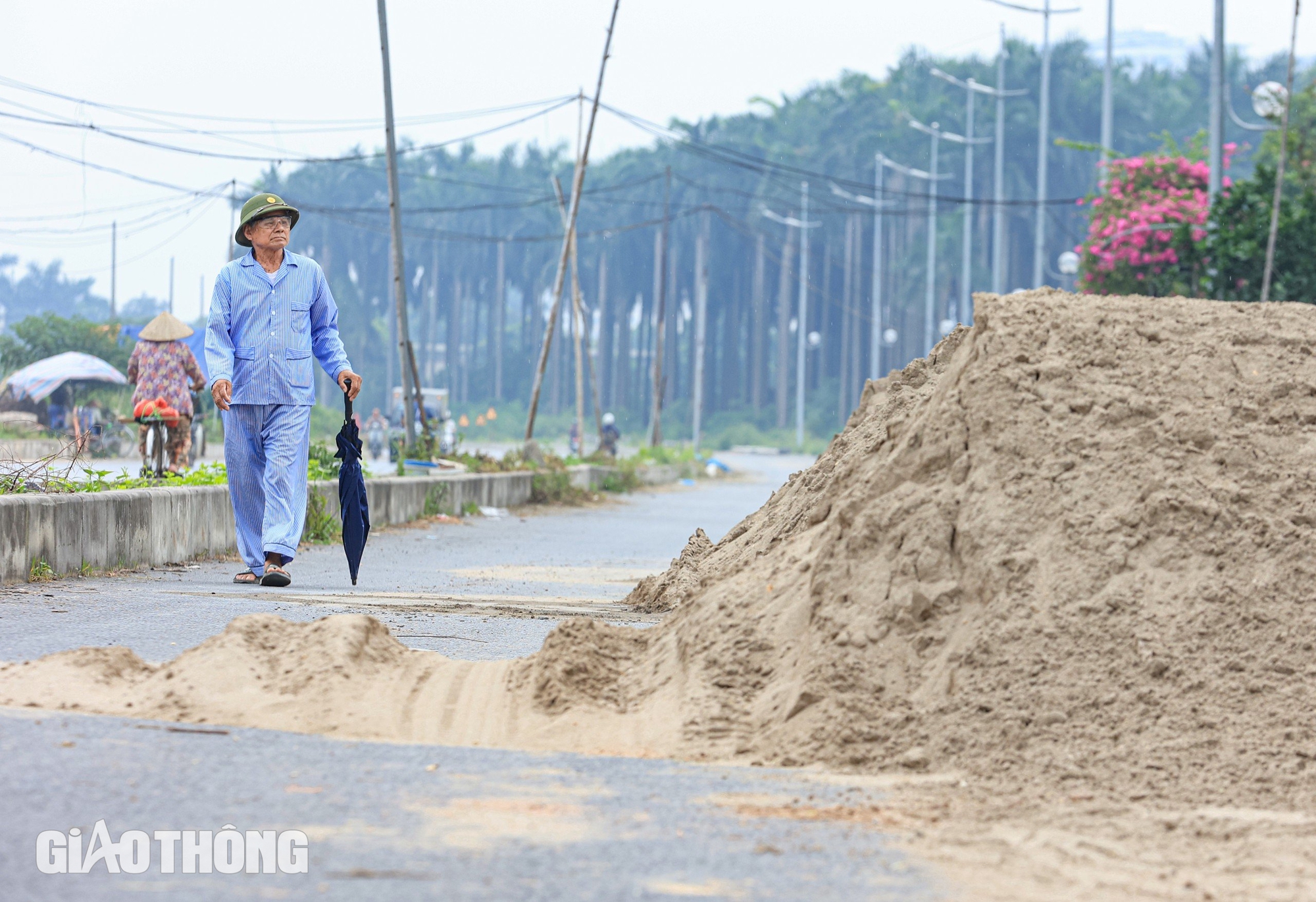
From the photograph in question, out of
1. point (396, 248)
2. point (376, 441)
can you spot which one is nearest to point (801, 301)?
point (376, 441)

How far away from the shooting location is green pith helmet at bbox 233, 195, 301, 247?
742 cm

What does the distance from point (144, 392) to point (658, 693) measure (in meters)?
11.3

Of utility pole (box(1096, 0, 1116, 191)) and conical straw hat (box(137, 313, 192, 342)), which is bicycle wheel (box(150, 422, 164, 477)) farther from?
utility pole (box(1096, 0, 1116, 191))

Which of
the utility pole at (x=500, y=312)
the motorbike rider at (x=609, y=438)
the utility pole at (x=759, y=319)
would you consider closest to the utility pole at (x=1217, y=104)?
the motorbike rider at (x=609, y=438)

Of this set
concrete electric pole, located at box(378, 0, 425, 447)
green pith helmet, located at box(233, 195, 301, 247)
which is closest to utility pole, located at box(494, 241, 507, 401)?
concrete electric pole, located at box(378, 0, 425, 447)

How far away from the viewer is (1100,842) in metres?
3.13

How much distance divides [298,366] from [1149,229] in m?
16.2

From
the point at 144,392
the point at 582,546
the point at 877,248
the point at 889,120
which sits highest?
the point at 889,120

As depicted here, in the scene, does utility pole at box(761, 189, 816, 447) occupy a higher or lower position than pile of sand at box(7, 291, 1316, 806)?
higher

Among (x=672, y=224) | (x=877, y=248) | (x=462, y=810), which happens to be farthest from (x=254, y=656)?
(x=672, y=224)

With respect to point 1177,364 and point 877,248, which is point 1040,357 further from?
point 877,248

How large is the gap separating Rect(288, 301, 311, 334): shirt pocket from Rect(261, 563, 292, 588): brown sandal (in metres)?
1.23

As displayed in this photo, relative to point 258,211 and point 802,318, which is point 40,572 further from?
point 802,318

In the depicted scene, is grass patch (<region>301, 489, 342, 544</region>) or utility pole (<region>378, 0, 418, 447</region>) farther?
utility pole (<region>378, 0, 418, 447</region>)
